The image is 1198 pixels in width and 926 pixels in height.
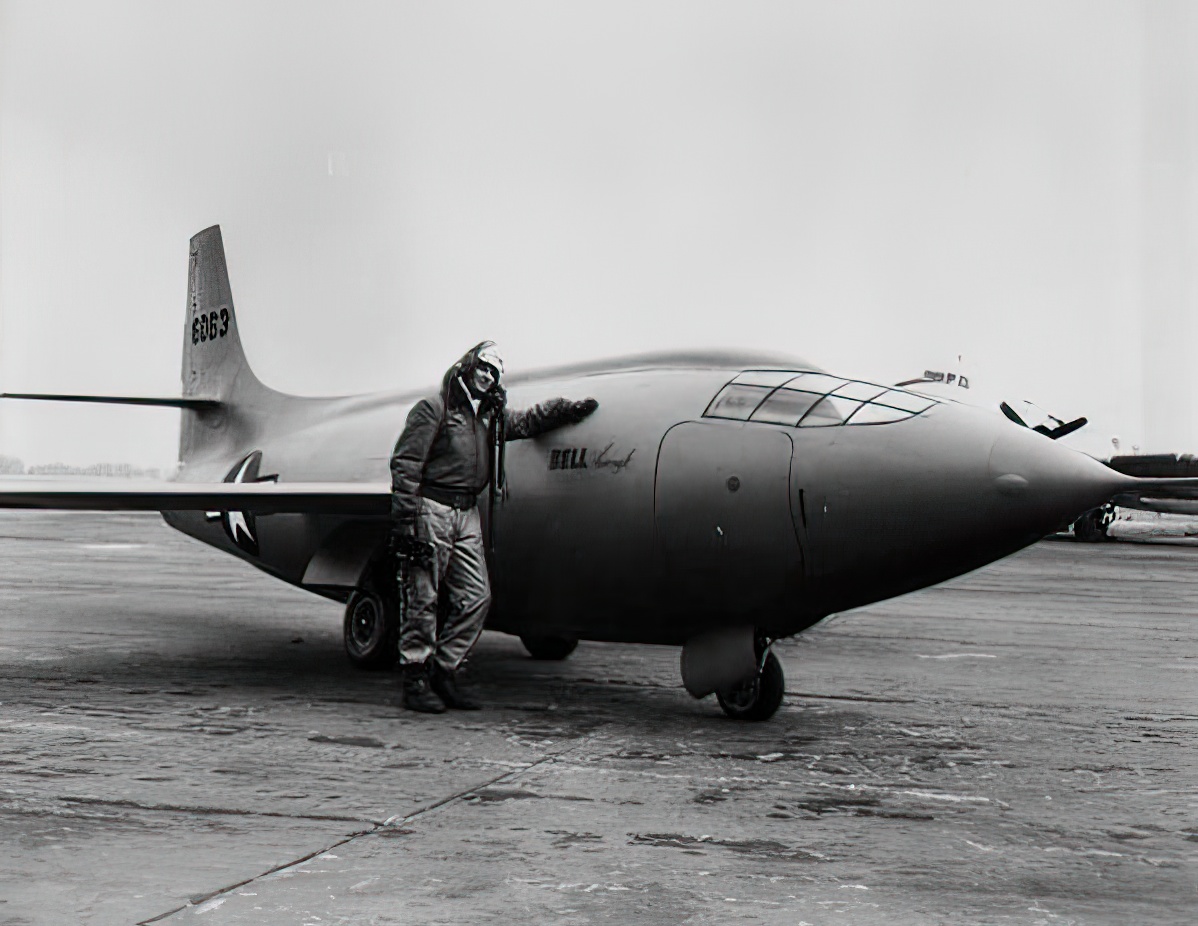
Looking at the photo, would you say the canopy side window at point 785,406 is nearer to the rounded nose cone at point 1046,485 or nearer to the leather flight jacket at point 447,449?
the rounded nose cone at point 1046,485

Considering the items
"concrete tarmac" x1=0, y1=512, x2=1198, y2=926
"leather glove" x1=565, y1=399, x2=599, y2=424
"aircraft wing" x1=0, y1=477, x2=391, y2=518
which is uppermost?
"leather glove" x1=565, y1=399, x2=599, y2=424

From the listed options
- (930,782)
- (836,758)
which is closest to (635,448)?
(836,758)

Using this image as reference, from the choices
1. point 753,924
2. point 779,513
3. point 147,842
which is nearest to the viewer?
point 753,924

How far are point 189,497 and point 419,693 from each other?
1.97 meters

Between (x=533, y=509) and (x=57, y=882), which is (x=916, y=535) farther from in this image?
(x=57, y=882)

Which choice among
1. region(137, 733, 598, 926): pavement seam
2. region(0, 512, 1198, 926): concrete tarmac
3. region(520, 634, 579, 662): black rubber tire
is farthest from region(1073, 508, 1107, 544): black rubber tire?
region(137, 733, 598, 926): pavement seam

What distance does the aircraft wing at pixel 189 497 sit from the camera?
7.56 meters

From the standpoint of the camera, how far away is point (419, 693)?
7113 mm

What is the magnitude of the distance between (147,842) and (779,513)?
11.8 feet

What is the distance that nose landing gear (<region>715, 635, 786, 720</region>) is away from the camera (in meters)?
6.95

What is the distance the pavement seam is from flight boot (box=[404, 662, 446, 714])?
3.70 ft

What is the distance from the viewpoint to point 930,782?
17.8 ft

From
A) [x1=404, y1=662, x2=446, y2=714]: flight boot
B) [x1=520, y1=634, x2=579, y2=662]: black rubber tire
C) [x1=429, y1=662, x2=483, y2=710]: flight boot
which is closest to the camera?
[x1=404, y1=662, x2=446, y2=714]: flight boot

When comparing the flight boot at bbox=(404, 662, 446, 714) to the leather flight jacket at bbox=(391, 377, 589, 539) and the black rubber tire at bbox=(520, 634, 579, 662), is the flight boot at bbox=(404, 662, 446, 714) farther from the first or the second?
the black rubber tire at bbox=(520, 634, 579, 662)
